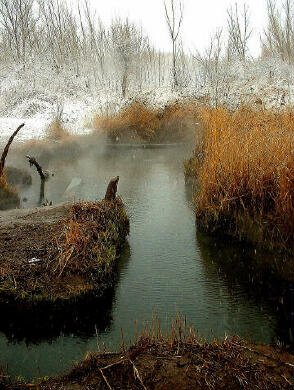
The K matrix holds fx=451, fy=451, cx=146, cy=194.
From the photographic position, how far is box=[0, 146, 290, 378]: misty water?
4371mm

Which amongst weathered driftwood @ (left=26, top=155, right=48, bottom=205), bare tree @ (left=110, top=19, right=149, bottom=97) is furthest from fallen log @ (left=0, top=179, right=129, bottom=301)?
bare tree @ (left=110, top=19, right=149, bottom=97)

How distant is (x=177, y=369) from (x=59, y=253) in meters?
2.52

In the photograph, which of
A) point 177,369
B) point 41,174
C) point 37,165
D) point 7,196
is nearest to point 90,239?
point 177,369

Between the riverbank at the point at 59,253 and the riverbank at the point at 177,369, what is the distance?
5.18ft

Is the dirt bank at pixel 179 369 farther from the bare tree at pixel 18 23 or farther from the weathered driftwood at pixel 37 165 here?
the bare tree at pixel 18 23

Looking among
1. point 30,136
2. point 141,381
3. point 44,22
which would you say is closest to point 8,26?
point 44,22

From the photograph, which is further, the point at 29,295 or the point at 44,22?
the point at 44,22

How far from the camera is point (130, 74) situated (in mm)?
27391

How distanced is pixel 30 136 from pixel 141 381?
16.7 meters

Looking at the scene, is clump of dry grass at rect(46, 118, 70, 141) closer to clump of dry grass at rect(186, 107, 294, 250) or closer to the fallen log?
clump of dry grass at rect(186, 107, 294, 250)

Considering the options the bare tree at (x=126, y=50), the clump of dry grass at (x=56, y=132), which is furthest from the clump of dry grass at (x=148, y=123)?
the bare tree at (x=126, y=50)

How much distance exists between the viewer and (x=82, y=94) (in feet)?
85.4

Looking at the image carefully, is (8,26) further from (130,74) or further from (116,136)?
(116,136)

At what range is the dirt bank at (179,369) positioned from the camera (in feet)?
10.3
